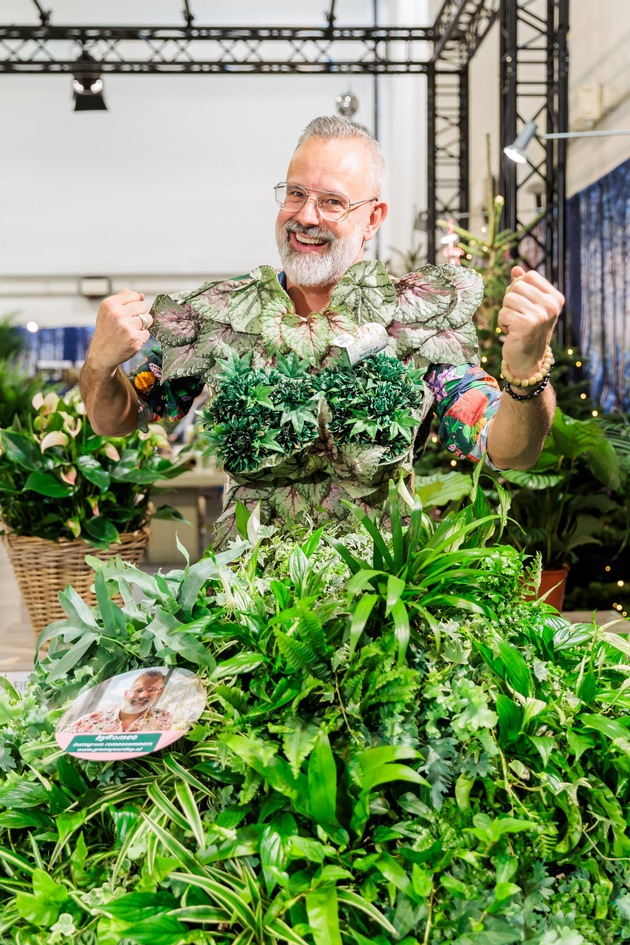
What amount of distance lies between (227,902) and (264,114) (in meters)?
13.0

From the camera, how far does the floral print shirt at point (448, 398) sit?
163cm

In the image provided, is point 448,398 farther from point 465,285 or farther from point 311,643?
point 311,643

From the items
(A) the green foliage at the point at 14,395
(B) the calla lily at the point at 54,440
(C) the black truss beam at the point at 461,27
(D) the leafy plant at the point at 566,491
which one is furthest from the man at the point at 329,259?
(C) the black truss beam at the point at 461,27

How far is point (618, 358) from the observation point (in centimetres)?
470

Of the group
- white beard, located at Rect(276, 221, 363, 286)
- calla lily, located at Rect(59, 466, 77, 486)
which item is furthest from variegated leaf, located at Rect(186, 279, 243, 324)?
calla lily, located at Rect(59, 466, 77, 486)

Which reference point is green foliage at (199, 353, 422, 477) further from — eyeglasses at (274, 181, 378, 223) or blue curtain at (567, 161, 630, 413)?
blue curtain at (567, 161, 630, 413)

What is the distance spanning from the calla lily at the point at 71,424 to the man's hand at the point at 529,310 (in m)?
1.61

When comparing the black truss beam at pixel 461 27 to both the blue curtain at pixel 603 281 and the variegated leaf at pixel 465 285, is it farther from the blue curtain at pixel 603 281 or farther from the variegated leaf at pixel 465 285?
the variegated leaf at pixel 465 285

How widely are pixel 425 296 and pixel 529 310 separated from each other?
1.66 ft

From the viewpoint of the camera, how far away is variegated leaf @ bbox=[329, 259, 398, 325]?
5.36 ft

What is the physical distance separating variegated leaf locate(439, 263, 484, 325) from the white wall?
435 inches

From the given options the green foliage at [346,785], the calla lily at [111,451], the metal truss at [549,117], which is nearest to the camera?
the green foliage at [346,785]

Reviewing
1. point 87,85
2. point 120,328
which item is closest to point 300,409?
point 120,328

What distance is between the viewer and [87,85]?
7.80 m
